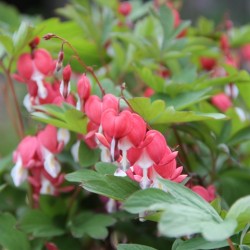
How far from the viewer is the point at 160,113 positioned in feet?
3.39

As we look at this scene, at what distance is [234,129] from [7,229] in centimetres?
55

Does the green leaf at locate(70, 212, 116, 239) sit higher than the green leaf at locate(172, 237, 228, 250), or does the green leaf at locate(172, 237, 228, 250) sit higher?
the green leaf at locate(172, 237, 228, 250)

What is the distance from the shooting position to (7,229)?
1.16 meters

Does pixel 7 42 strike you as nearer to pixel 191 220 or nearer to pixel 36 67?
pixel 36 67

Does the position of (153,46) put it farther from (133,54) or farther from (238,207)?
(238,207)

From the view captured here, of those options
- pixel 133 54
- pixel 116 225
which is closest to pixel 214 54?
pixel 133 54

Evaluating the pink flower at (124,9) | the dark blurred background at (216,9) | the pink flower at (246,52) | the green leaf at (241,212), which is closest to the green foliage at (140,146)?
the green leaf at (241,212)

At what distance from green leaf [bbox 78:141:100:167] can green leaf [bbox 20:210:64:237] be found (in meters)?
0.17

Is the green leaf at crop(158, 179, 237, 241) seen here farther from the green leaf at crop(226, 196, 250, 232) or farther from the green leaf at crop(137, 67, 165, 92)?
the green leaf at crop(137, 67, 165, 92)

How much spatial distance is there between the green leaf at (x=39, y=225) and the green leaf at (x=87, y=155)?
175 mm

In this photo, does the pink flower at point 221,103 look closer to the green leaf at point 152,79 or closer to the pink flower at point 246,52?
the green leaf at point 152,79

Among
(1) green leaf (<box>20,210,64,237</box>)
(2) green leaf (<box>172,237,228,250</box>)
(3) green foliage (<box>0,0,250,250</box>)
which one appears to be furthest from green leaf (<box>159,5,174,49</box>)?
(2) green leaf (<box>172,237,228,250</box>)

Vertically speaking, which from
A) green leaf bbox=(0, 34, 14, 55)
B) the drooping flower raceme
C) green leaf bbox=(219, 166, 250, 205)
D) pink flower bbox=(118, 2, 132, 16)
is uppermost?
green leaf bbox=(0, 34, 14, 55)

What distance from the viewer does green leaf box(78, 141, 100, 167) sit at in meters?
1.14
